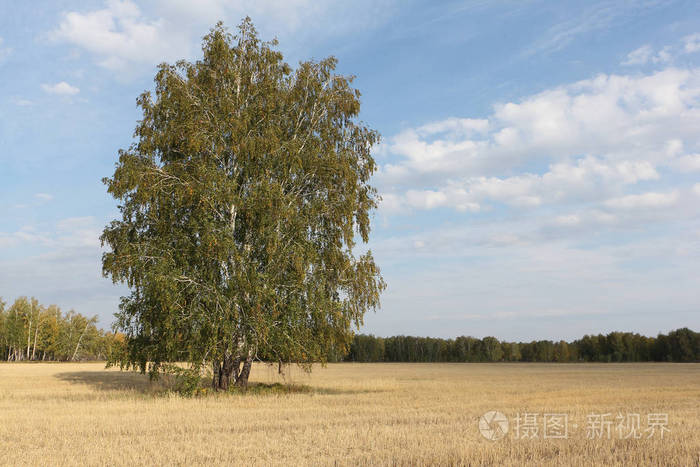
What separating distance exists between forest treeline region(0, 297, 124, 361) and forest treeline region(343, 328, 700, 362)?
64307 mm

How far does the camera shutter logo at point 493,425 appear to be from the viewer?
13.2m

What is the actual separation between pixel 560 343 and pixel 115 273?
135 meters

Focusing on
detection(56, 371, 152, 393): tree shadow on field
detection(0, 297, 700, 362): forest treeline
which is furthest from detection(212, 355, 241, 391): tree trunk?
detection(0, 297, 700, 362): forest treeline

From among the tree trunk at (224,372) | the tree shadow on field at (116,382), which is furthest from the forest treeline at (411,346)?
the tree trunk at (224,372)

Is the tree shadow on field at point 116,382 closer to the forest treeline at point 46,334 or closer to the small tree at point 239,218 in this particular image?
the small tree at point 239,218

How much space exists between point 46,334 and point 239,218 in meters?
114

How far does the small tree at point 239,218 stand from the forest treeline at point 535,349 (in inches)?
4537

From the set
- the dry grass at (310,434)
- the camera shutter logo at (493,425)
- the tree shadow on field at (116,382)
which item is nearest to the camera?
the dry grass at (310,434)

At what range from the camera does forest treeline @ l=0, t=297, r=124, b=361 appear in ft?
382

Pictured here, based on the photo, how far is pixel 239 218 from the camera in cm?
2684

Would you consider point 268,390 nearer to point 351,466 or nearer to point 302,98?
point 302,98

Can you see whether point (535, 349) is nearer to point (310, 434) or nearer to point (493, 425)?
point (493, 425)

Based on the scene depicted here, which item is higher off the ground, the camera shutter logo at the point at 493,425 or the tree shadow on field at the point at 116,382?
the camera shutter logo at the point at 493,425

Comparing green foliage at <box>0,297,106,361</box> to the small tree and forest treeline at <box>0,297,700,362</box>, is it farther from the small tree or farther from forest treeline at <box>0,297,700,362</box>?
the small tree
